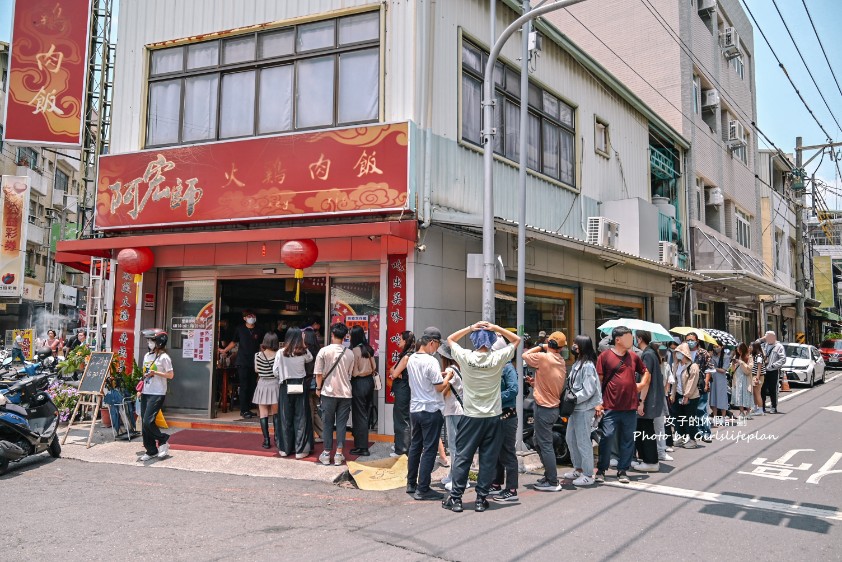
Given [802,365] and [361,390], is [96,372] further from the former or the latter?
[802,365]

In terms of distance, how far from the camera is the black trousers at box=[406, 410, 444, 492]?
7.34m

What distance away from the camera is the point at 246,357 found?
1196 centimetres

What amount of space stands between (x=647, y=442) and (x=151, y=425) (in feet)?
23.0

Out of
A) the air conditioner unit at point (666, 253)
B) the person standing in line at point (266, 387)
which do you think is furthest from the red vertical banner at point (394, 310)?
the air conditioner unit at point (666, 253)

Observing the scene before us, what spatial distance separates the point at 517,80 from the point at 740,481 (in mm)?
8748

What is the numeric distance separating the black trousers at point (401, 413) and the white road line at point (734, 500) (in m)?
2.84

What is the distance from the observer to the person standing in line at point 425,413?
7.32 m

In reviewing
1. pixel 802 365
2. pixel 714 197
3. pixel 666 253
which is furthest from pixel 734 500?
pixel 714 197

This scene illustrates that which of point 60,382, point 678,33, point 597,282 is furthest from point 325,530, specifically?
point 678,33

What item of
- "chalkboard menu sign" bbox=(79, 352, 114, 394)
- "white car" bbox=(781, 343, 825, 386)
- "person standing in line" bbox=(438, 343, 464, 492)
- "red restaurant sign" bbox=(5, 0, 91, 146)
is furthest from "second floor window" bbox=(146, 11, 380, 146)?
"white car" bbox=(781, 343, 825, 386)

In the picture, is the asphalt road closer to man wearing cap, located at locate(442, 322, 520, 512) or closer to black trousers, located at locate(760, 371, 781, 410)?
man wearing cap, located at locate(442, 322, 520, 512)

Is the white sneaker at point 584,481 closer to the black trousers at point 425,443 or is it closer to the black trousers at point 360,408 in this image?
the black trousers at point 425,443

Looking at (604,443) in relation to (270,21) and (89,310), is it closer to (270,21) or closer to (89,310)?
(270,21)

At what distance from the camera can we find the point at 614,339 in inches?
337
